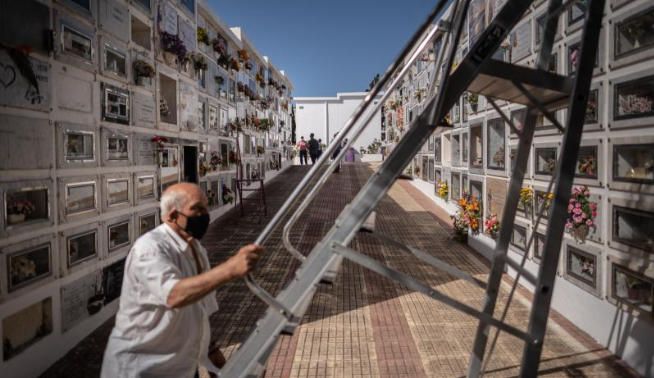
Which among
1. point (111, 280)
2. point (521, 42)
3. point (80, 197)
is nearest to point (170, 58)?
point (80, 197)

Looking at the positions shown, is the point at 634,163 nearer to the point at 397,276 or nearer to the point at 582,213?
the point at 582,213

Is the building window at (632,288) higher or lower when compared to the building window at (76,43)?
lower

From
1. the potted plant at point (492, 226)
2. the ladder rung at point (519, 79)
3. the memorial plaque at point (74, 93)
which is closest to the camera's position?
the ladder rung at point (519, 79)

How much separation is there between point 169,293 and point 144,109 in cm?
539

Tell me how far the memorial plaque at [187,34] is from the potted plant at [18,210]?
5.64 metres

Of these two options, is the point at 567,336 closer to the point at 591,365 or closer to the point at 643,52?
the point at 591,365

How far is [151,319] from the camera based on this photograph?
2031 millimetres

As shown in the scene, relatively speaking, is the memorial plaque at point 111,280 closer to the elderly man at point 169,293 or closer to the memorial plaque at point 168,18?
the elderly man at point 169,293

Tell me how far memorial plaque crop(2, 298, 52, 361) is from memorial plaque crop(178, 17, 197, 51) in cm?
607

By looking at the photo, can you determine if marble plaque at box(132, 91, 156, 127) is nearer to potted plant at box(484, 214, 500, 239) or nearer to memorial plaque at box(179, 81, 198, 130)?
memorial plaque at box(179, 81, 198, 130)

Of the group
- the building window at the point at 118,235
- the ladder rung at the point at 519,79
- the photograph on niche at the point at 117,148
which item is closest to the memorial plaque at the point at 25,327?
the building window at the point at 118,235

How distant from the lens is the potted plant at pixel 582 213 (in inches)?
175

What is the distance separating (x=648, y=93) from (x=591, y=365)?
227 cm

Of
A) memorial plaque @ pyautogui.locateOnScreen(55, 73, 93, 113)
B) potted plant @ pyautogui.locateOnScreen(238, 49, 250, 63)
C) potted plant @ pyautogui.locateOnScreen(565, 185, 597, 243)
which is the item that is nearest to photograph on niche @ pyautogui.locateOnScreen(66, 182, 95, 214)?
memorial plaque @ pyautogui.locateOnScreen(55, 73, 93, 113)
